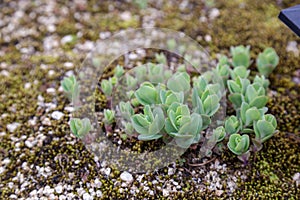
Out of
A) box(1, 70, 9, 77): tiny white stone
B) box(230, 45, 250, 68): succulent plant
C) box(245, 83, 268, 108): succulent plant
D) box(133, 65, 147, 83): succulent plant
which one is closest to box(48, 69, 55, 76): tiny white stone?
box(1, 70, 9, 77): tiny white stone

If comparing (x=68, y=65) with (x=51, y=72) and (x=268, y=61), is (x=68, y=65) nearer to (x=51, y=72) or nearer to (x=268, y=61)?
(x=51, y=72)

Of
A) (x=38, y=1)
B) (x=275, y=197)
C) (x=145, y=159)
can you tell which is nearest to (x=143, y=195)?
(x=145, y=159)

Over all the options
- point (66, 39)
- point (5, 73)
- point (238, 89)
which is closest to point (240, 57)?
point (238, 89)

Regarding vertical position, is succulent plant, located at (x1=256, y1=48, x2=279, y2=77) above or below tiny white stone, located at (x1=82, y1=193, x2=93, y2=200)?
above

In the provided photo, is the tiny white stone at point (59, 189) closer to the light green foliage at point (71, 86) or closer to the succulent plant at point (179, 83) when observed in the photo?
the light green foliage at point (71, 86)

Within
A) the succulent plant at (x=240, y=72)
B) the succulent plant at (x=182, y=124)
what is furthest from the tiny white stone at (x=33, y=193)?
the succulent plant at (x=240, y=72)

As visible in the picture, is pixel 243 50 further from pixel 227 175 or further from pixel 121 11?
pixel 121 11

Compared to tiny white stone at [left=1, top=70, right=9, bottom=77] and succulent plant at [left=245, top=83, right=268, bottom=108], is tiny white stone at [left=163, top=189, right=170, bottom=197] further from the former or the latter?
tiny white stone at [left=1, top=70, right=9, bottom=77]
